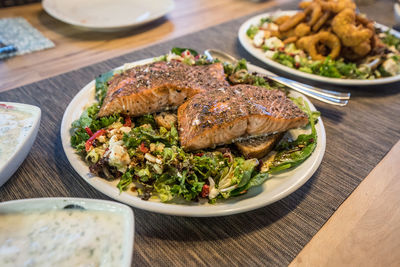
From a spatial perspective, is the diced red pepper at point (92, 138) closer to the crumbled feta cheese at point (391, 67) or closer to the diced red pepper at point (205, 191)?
the diced red pepper at point (205, 191)

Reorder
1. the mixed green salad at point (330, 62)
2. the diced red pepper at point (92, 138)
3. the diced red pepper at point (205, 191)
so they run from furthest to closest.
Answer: the mixed green salad at point (330, 62), the diced red pepper at point (92, 138), the diced red pepper at point (205, 191)

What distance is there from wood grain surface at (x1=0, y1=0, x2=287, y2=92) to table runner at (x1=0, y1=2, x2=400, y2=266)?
30 cm

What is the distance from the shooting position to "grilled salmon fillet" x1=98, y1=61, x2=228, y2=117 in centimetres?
211

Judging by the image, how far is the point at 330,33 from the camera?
327cm

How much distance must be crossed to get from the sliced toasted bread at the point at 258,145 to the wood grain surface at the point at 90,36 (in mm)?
2075

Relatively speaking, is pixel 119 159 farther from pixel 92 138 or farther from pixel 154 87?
pixel 154 87

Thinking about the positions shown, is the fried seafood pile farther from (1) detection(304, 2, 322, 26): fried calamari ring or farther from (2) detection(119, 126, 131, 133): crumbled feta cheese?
(2) detection(119, 126, 131, 133): crumbled feta cheese

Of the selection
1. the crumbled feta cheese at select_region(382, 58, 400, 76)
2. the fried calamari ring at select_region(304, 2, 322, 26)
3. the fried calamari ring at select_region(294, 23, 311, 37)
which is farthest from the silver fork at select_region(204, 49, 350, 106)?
the fried calamari ring at select_region(304, 2, 322, 26)

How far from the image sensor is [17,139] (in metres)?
1.75

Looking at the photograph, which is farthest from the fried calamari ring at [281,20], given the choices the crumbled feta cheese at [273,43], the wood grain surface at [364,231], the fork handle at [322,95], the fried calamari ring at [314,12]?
the wood grain surface at [364,231]

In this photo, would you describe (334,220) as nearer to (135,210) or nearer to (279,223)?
(279,223)

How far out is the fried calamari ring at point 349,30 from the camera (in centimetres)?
307

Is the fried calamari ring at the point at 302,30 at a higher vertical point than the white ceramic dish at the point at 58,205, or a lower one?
lower

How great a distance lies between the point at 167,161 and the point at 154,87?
67cm
